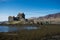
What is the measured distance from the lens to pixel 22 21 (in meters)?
198

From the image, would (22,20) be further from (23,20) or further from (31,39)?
(31,39)

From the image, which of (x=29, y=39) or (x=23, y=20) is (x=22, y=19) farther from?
(x=29, y=39)

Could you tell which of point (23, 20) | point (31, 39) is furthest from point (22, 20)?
point (31, 39)

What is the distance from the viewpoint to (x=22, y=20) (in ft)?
631

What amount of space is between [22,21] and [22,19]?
3887 mm

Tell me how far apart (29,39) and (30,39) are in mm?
164

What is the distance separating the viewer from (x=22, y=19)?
195375 millimetres

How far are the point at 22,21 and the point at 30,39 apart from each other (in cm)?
17592

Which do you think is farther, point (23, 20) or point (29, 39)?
point (23, 20)

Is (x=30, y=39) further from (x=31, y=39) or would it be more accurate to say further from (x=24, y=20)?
(x=24, y=20)

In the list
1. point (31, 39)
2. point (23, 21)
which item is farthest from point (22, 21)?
point (31, 39)

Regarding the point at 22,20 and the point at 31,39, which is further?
the point at 22,20

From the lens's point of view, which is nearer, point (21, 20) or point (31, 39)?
point (31, 39)

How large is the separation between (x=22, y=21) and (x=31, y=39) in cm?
17584
